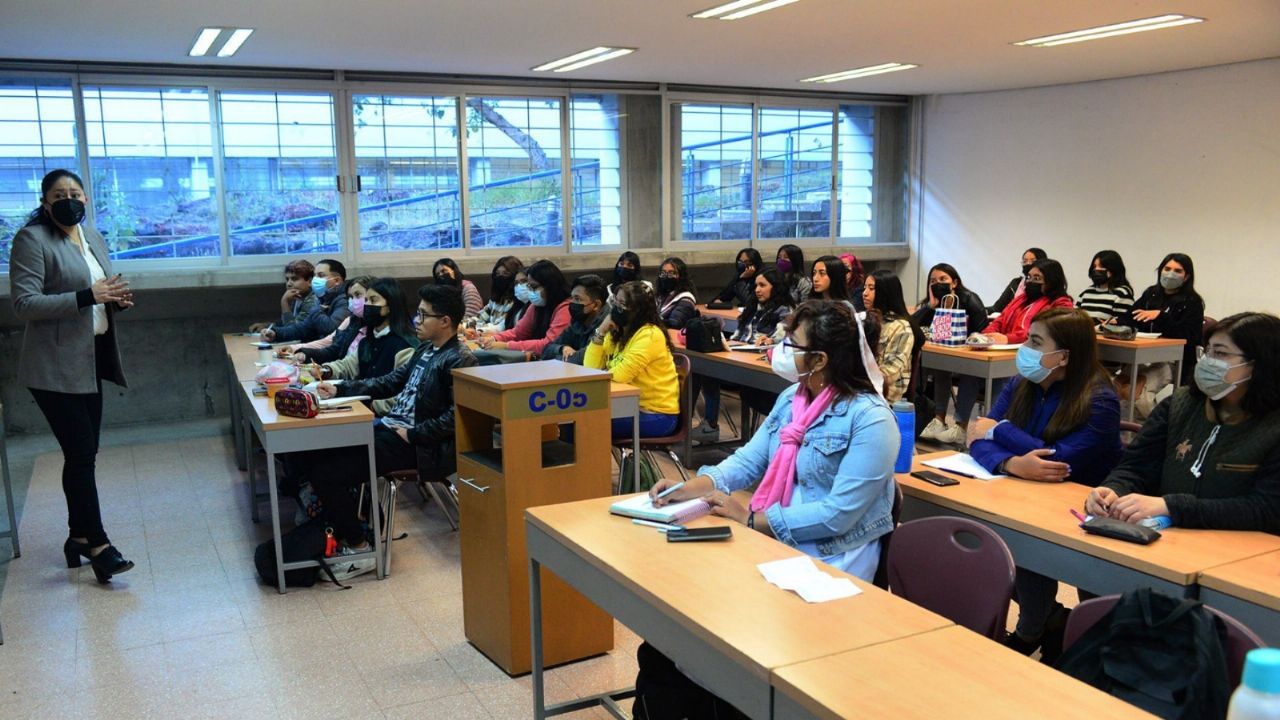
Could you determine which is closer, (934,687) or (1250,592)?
(934,687)

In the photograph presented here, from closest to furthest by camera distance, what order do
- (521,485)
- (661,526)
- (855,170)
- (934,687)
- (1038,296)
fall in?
(934,687) < (661,526) < (521,485) < (1038,296) < (855,170)

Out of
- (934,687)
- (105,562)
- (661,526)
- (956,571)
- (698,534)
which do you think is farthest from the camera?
(105,562)

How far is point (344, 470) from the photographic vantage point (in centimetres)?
448

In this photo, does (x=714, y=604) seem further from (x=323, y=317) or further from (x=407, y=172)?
(x=407, y=172)

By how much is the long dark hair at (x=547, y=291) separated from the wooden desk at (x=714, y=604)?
4.27m

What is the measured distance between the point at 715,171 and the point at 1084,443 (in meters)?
7.22

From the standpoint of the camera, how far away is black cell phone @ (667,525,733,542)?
2.62 m

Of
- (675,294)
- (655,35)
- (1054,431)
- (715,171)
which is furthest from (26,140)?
(1054,431)

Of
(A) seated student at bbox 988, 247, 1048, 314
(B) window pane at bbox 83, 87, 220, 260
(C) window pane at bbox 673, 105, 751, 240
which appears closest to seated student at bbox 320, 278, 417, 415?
(B) window pane at bbox 83, 87, 220, 260

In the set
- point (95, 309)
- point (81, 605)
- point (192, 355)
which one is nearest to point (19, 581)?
point (81, 605)

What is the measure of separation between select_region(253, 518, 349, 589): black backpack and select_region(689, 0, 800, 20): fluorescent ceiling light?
359 centimetres

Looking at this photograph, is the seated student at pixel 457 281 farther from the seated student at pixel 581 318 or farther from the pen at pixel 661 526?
the pen at pixel 661 526

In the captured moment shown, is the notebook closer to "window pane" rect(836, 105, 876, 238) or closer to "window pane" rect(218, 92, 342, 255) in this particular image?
"window pane" rect(218, 92, 342, 255)

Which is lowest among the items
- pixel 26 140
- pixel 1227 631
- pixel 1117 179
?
pixel 1227 631
